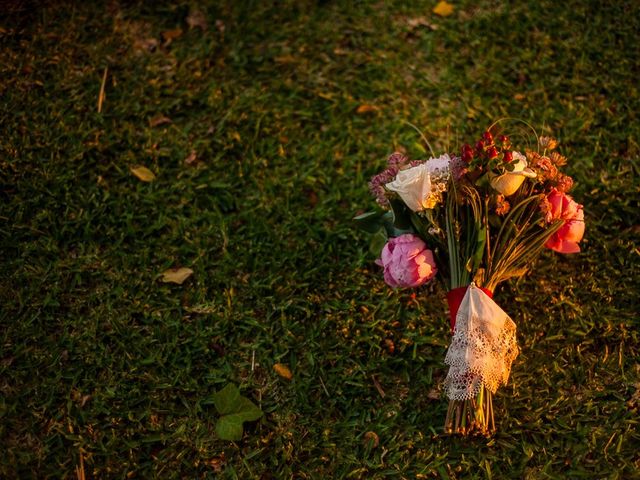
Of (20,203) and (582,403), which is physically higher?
(20,203)

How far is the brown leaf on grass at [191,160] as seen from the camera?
3768 mm

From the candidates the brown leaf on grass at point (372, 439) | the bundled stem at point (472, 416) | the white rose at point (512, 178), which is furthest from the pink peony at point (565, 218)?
the brown leaf on grass at point (372, 439)

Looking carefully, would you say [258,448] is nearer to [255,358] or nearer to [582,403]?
[255,358]

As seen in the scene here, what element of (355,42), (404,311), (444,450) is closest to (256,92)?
(355,42)

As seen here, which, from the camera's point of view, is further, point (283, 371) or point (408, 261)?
point (283, 371)

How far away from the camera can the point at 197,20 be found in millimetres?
4457

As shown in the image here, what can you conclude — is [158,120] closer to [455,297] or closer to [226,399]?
[226,399]

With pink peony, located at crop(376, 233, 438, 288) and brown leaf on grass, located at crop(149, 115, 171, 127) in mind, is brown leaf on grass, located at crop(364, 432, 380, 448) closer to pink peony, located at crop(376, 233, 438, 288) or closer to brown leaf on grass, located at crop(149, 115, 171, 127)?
pink peony, located at crop(376, 233, 438, 288)

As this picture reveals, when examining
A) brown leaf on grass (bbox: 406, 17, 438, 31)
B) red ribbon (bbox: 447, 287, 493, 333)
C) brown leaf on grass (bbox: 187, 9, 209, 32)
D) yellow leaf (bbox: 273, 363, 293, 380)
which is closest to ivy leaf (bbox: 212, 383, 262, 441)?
yellow leaf (bbox: 273, 363, 293, 380)

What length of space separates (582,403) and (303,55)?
2.73 m

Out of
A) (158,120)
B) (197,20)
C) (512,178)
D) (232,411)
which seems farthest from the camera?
(197,20)

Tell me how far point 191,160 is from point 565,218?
208 cm

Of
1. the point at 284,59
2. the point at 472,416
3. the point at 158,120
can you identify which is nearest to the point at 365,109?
the point at 284,59

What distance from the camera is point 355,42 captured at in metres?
4.40
